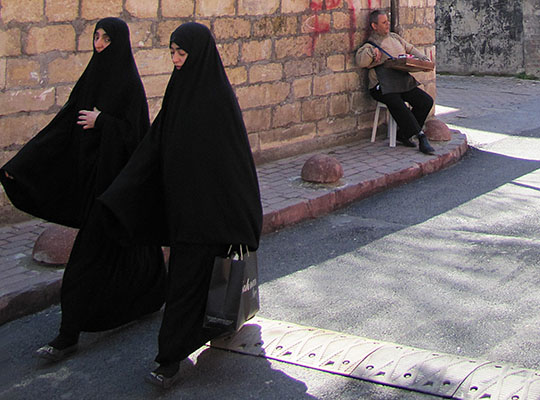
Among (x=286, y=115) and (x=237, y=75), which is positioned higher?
(x=237, y=75)

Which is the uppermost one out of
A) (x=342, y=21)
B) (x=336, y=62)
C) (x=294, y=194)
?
(x=342, y=21)

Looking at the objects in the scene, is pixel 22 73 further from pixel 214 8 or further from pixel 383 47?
pixel 383 47

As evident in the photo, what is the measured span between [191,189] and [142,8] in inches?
153

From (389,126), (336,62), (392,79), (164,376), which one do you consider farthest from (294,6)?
(164,376)

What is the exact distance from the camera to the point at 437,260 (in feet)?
18.8

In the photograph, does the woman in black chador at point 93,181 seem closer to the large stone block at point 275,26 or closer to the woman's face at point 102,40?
the woman's face at point 102,40

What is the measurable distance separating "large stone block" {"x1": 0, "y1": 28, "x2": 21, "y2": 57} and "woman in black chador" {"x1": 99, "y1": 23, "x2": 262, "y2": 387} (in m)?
2.86

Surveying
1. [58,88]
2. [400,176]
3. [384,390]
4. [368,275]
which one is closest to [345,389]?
[384,390]

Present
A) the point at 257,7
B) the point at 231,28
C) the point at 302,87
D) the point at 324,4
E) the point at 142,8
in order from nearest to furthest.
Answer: the point at 142,8, the point at 231,28, the point at 257,7, the point at 302,87, the point at 324,4

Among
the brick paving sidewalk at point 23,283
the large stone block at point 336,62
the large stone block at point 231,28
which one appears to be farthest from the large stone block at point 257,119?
the brick paving sidewalk at point 23,283

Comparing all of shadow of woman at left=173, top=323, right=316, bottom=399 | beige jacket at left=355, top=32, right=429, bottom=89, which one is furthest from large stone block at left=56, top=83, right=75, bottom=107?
beige jacket at left=355, top=32, right=429, bottom=89

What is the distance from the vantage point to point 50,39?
21.4 ft

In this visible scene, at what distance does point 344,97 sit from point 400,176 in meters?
1.80

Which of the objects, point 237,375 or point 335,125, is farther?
point 335,125
